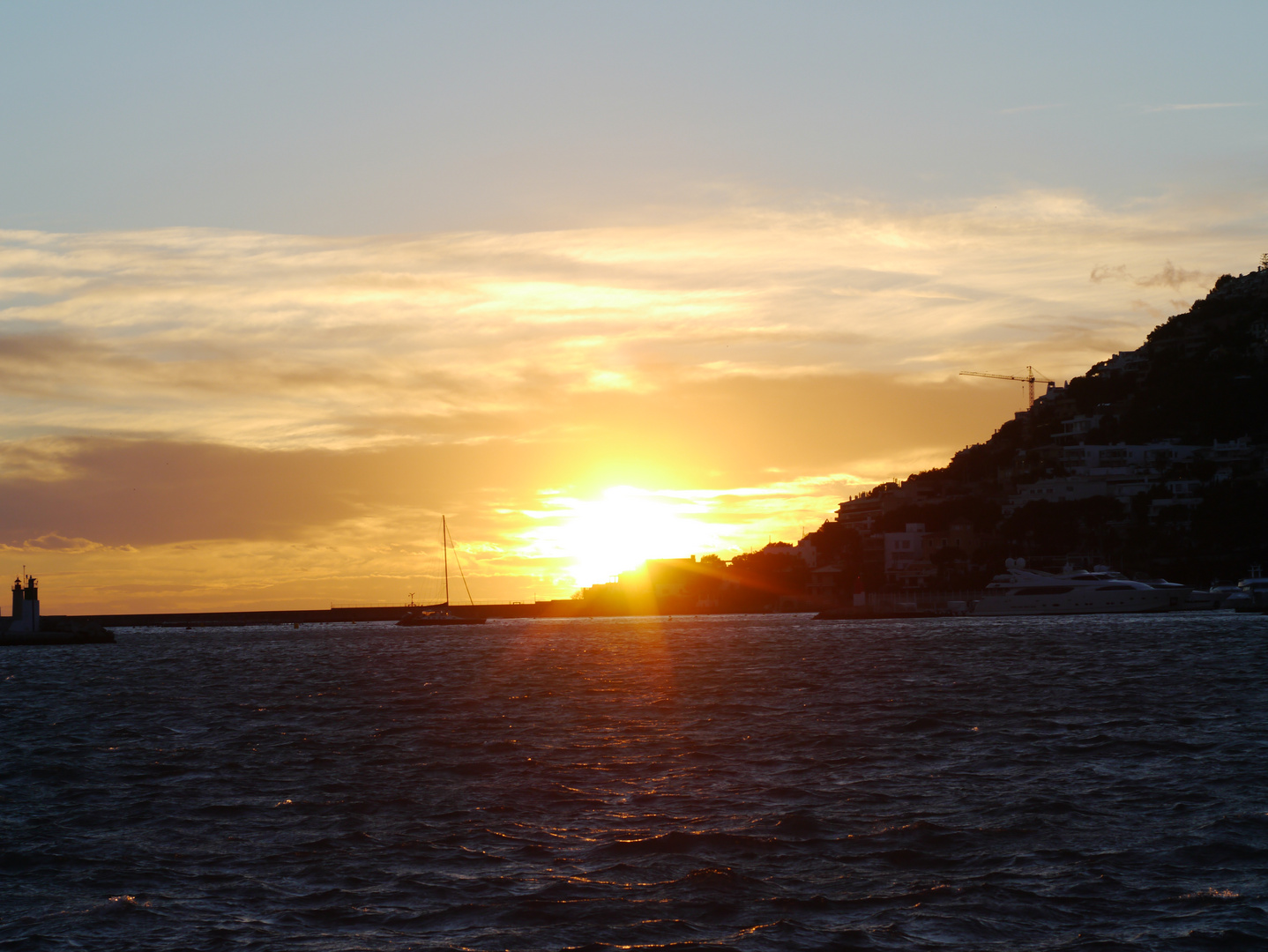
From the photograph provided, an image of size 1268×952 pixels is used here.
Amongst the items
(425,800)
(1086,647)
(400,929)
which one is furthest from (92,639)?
(400,929)

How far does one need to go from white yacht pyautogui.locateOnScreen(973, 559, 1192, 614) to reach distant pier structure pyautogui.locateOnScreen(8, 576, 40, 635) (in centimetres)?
12725

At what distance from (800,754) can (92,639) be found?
428 feet

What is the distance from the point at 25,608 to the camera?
136m

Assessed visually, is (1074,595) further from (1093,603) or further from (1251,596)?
(1251,596)

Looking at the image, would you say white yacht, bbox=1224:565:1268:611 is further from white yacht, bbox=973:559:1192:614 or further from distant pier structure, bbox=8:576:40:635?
distant pier structure, bbox=8:576:40:635

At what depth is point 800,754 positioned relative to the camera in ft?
98.4

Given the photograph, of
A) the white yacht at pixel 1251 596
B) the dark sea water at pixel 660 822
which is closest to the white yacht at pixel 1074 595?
the white yacht at pixel 1251 596

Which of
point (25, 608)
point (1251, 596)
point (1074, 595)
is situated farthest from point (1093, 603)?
point (25, 608)

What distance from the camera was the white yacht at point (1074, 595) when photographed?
490ft

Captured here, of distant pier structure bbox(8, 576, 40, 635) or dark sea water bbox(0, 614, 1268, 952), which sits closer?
dark sea water bbox(0, 614, 1268, 952)

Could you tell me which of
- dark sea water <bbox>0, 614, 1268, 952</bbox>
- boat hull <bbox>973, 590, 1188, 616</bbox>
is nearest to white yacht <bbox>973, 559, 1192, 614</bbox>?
boat hull <bbox>973, 590, 1188, 616</bbox>

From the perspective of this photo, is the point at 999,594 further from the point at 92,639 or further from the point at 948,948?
the point at 948,948

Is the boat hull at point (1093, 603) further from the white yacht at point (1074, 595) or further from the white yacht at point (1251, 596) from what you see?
the white yacht at point (1251, 596)

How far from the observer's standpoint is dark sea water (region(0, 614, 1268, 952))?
15.2m
